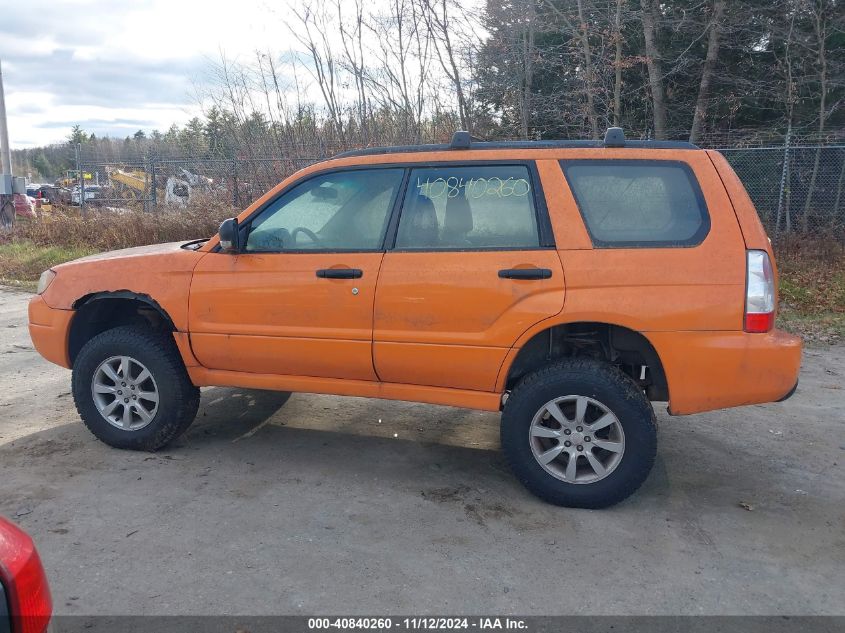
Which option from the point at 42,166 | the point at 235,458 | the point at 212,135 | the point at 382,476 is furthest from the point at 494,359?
the point at 42,166

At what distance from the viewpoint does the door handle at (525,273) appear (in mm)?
3865

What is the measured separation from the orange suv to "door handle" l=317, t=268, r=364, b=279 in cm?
1

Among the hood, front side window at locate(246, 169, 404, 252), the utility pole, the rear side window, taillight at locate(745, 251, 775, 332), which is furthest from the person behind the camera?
the utility pole

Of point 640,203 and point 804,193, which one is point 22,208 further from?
point 640,203

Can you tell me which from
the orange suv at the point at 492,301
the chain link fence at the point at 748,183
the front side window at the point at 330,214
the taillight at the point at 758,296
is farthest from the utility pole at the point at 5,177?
the taillight at the point at 758,296

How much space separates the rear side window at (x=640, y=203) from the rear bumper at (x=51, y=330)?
11.2 feet

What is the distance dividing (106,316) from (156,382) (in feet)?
2.53

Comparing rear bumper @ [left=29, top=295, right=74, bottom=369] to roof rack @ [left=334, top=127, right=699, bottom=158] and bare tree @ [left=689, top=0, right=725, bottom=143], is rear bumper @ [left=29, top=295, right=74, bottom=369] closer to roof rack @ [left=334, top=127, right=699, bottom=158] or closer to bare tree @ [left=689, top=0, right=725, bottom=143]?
roof rack @ [left=334, top=127, right=699, bottom=158]

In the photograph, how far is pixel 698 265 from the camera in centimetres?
373

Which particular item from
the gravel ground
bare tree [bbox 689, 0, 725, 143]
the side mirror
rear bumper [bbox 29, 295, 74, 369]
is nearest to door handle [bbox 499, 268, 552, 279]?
the gravel ground

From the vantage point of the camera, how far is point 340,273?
4.17 m

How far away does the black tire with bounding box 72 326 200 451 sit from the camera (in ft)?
14.9

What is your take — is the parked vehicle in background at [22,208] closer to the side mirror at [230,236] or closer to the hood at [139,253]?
the hood at [139,253]

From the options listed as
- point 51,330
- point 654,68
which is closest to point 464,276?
point 51,330
